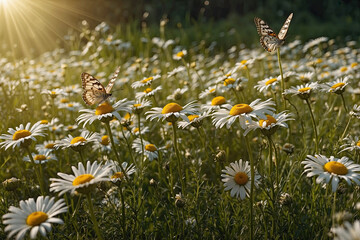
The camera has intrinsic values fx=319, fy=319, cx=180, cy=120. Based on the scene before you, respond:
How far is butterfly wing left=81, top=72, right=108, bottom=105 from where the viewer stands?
3010 millimetres

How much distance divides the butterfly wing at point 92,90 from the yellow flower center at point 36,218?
1531 millimetres

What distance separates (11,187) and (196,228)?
4.57 ft

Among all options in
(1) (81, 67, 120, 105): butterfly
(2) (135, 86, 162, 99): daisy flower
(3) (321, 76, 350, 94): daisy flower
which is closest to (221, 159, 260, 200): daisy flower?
(3) (321, 76, 350, 94): daisy flower

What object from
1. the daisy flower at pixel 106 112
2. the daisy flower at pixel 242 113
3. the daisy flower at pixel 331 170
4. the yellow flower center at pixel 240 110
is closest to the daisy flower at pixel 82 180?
the daisy flower at pixel 106 112

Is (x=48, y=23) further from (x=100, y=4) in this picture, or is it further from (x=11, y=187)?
(x=11, y=187)

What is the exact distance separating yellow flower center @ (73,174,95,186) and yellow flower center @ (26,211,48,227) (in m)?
0.22

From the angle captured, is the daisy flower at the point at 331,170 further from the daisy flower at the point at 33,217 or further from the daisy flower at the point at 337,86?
the daisy flower at the point at 33,217

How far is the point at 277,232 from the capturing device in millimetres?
2133

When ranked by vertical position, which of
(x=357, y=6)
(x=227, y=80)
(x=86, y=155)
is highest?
(x=357, y=6)

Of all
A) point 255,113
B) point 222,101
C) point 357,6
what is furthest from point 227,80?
point 357,6

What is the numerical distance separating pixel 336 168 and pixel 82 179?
4.67ft

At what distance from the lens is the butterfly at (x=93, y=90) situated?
9.86 ft

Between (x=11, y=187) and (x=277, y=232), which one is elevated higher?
(x=11, y=187)

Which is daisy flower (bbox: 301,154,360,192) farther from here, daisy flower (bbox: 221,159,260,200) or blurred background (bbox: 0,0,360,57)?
blurred background (bbox: 0,0,360,57)
